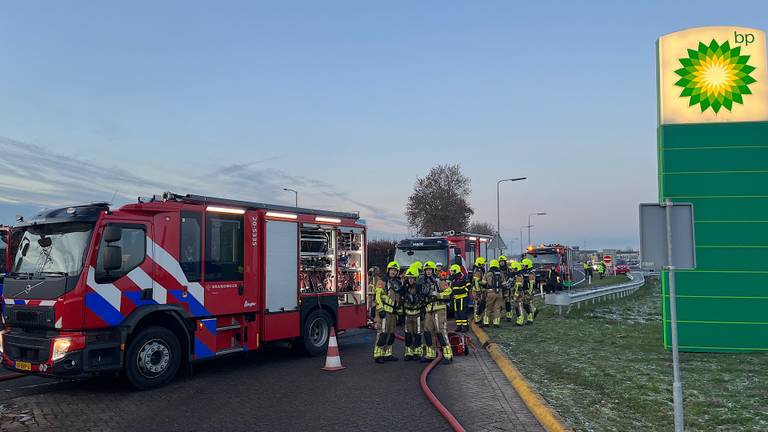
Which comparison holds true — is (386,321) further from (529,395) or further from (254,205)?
(529,395)

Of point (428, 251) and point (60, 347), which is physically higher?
point (428, 251)

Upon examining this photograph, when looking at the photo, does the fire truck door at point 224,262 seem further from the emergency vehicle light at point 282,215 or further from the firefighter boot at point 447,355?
the firefighter boot at point 447,355

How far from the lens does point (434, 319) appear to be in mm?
10719

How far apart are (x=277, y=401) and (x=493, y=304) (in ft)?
28.8

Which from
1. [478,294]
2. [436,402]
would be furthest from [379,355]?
[478,294]

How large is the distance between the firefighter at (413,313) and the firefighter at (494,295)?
16.0 ft

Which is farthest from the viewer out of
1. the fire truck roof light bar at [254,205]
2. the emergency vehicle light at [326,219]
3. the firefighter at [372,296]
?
the firefighter at [372,296]

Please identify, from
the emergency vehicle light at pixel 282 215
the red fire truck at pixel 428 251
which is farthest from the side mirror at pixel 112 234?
the red fire truck at pixel 428 251

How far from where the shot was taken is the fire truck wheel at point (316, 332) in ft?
37.0

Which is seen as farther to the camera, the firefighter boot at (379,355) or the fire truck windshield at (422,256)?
the fire truck windshield at (422,256)

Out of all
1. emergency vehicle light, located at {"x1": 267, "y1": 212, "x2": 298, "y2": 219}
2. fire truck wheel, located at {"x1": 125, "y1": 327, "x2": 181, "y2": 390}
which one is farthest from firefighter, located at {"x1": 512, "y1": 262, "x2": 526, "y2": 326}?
fire truck wheel, located at {"x1": 125, "y1": 327, "x2": 181, "y2": 390}

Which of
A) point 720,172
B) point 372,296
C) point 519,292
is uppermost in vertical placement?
point 720,172

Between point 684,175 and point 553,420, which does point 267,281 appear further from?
point 684,175

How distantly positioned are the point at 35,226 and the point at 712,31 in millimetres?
12221
